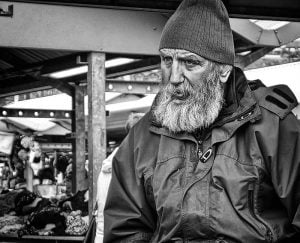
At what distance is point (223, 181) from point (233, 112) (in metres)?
0.31

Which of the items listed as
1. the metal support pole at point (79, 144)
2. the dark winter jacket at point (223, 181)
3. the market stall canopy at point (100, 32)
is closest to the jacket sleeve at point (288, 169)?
the dark winter jacket at point (223, 181)

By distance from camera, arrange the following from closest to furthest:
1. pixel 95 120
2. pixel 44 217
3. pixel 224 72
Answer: pixel 224 72 → pixel 95 120 → pixel 44 217

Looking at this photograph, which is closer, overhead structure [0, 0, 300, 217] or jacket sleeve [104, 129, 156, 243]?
jacket sleeve [104, 129, 156, 243]

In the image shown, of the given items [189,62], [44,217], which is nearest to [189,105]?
[189,62]

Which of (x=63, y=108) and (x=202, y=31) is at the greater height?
(x=63, y=108)

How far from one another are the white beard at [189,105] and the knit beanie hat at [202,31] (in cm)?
10

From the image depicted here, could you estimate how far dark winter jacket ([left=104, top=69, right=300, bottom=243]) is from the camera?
2.39 m

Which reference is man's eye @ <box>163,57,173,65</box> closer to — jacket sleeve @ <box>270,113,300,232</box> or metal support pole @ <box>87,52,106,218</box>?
jacket sleeve @ <box>270,113,300,232</box>

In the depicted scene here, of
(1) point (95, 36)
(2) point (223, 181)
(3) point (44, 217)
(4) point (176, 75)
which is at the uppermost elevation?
(1) point (95, 36)

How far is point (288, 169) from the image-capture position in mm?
2449

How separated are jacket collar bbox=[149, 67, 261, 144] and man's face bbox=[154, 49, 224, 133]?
3 centimetres

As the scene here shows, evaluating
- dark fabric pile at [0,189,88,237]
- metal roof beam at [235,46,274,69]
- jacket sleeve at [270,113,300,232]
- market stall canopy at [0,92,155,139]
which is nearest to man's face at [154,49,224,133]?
jacket sleeve at [270,113,300,232]

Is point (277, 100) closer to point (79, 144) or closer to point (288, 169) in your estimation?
point (288, 169)

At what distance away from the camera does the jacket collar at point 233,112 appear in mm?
2510
